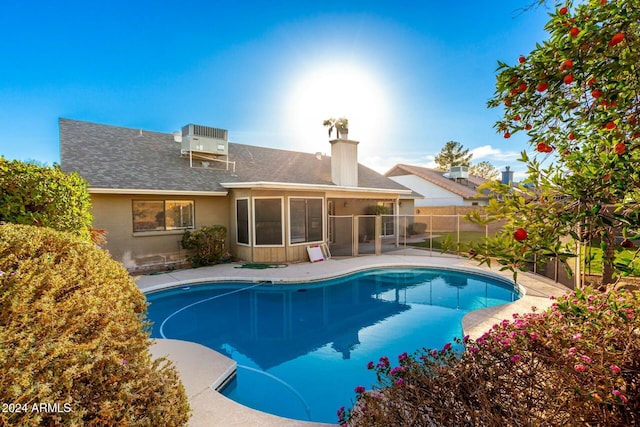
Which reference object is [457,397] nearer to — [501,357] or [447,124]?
[501,357]

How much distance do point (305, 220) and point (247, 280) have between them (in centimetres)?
399

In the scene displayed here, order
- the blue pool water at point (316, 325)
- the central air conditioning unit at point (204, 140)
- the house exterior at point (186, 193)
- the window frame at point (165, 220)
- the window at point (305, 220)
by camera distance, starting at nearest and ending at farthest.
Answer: the blue pool water at point (316, 325) < the house exterior at point (186, 193) < the window frame at point (165, 220) < the window at point (305, 220) < the central air conditioning unit at point (204, 140)

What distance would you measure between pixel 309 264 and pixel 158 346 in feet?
24.9

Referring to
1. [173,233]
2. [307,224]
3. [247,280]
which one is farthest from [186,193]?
[307,224]

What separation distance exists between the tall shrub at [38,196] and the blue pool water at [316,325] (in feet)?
10.8

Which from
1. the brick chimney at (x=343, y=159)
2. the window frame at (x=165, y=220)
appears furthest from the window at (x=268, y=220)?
the brick chimney at (x=343, y=159)

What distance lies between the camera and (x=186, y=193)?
40.5ft

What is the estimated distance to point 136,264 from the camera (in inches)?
456

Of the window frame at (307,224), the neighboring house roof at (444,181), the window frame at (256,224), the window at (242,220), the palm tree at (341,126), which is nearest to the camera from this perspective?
the window frame at (256,224)

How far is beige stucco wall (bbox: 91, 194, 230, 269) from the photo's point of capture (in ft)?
35.9

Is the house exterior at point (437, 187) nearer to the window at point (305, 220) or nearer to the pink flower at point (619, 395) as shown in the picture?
the window at point (305, 220)

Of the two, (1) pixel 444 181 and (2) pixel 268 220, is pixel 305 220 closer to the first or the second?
(2) pixel 268 220

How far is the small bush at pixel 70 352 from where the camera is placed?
150 centimetres

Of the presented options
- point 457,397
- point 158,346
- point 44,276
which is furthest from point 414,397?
point 158,346
